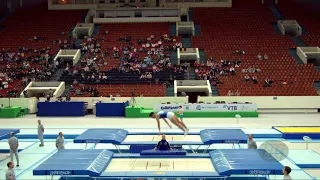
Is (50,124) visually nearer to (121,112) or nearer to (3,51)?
(121,112)

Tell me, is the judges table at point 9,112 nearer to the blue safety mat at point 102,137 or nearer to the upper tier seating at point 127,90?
the upper tier seating at point 127,90

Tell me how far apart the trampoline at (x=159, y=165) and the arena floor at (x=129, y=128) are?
0.44 ft

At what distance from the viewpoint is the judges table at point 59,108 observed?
31.5 meters

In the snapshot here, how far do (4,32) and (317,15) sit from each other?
3911 centimetres

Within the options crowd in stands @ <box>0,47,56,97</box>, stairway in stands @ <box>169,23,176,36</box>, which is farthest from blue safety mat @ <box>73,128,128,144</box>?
stairway in stands @ <box>169,23,176,36</box>

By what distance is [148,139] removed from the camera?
58.1 feet

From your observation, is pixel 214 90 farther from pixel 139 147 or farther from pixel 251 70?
pixel 139 147

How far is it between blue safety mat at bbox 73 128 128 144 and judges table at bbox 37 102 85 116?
13471mm

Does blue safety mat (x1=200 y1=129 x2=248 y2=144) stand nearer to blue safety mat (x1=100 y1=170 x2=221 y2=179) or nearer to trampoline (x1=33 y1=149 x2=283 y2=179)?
trampoline (x1=33 y1=149 x2=283 y2=179)

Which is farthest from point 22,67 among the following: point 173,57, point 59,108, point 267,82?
point 267,82

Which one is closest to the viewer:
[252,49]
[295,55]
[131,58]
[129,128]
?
[129,128]

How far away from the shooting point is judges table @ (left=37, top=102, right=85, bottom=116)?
3147 centimetres

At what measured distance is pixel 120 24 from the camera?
47938 mm

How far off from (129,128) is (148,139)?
612 cm
